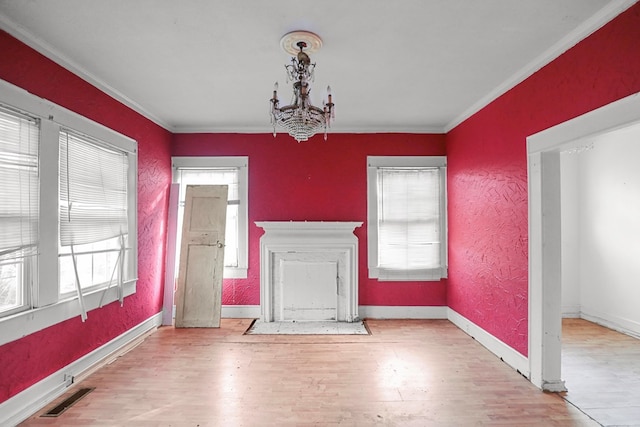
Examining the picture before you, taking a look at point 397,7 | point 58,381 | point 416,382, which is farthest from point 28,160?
point 416,382

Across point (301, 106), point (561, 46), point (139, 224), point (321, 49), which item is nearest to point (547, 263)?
point (561, 46)

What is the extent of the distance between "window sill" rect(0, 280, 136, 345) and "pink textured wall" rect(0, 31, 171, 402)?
0.06 meters

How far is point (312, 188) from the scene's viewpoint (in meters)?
4.66

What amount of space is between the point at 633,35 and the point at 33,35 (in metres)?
3.81

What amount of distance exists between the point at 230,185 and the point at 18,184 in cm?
252

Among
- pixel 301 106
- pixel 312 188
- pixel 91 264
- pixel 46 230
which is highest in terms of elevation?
pixel 301 106

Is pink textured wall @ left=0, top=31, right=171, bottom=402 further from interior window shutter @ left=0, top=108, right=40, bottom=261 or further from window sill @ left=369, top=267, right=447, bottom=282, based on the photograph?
window sill @ left=369, top=267, right=447, bottom=282

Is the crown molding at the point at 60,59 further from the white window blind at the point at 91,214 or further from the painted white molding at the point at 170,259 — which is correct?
the painted white molding at the point at 170,259

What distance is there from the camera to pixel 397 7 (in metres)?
2.02

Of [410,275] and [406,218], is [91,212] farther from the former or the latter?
[410,275]

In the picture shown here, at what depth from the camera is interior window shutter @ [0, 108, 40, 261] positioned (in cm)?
219

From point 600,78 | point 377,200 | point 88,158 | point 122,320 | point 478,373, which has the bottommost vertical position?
point 478,373

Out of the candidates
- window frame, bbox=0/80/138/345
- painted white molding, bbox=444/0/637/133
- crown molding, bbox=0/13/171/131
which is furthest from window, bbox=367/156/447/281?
window frame, bbox=0/80/138/345

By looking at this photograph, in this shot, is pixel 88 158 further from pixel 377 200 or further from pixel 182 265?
pixel 377 200
